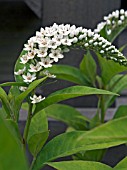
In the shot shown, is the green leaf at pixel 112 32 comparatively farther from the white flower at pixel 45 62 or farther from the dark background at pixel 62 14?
the dark background at pixel 62 14

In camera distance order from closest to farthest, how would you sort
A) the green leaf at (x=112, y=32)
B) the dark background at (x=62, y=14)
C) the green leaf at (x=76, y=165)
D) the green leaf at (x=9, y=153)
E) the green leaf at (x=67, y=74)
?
the green leaf at (x=9, y=153), the green leaf at (x=76, y=165), the green leaf at (x=112, y=32), the green leaf at (x=67, y=74), the dark background at (x=62, y=14)

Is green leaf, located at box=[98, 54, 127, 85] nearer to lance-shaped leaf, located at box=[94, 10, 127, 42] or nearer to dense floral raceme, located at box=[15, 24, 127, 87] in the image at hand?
lance-shaped leaf, located at box=[94, 10, 127, 42]

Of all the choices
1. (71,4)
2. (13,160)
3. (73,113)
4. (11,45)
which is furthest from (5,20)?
(13,160)

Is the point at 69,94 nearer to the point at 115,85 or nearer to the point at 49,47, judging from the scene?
the point at 49,47

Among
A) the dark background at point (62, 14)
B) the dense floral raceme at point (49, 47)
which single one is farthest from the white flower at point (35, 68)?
the dark background at point (62, 14)

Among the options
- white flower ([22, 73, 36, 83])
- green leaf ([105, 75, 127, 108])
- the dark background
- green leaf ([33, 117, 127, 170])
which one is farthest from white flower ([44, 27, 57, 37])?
the dark background

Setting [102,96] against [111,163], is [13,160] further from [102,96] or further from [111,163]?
[111,163]

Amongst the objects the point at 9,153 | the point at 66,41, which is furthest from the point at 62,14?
the point at 9,153
